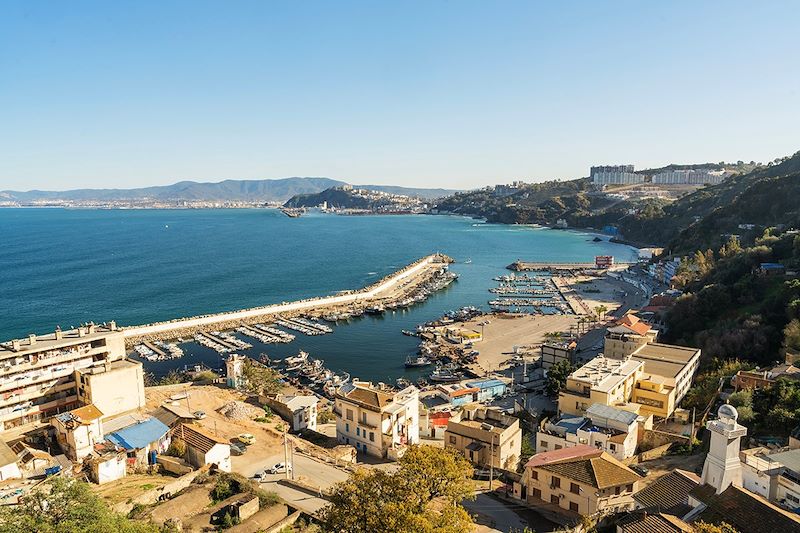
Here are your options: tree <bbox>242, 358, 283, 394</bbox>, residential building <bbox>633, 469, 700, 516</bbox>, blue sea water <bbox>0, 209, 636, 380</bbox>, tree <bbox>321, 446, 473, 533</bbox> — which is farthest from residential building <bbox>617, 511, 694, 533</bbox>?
blue sea water <bbox>0, 209, 636, 380</bbox>

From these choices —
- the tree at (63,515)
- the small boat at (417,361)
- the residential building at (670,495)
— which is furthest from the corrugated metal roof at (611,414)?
the small boat at (417,361)

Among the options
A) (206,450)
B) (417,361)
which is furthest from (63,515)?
(417,361)

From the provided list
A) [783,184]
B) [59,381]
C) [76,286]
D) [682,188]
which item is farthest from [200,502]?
[682,188]

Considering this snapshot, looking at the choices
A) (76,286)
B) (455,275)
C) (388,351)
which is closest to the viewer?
(388,351)

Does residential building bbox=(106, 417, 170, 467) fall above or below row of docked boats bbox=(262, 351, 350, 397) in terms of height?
above

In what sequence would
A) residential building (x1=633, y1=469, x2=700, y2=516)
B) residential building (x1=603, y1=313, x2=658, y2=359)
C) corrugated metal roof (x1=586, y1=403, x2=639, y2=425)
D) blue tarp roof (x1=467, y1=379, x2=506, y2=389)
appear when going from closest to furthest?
1. residential building (x1=633, y1=469, x2=700, y2=516)
2. corrugated metal roof (x1=586, y1=403, x2=639, y2=425)
3. blue tarp roof (x1=467, y1=379, x2=506, y2=389)
4. residential building (x1=603, y1=313, x2=658, y2=359)

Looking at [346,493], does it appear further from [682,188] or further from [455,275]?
[682,188]

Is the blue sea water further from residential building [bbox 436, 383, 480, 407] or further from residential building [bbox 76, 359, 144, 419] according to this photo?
residential building [bbox 76, 359, 144, 419]

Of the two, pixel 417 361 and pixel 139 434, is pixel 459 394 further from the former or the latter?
pixel 139 434
